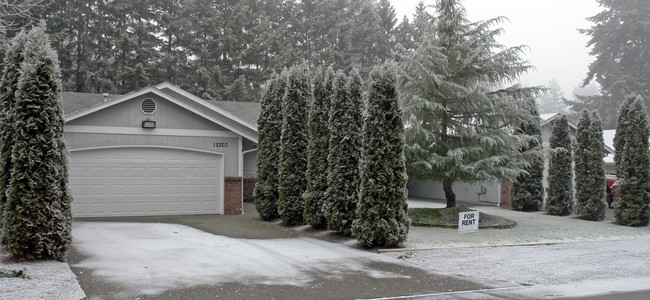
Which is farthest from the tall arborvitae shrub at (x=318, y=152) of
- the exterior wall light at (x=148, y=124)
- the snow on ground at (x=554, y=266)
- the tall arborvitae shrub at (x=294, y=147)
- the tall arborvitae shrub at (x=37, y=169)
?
the tall arborvitae shrub at (x=37, y=169)

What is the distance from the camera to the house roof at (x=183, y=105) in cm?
1479

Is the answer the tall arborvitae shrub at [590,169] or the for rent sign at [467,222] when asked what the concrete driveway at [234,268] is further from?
the tall arborvitae shrub at [590,169]

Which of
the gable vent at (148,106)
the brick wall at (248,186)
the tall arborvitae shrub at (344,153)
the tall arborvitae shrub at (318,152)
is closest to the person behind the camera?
the tall arborvitae shrub at (344,153)

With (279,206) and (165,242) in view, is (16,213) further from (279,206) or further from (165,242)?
(279,206)

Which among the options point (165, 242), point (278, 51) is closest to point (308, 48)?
point (278, 51)

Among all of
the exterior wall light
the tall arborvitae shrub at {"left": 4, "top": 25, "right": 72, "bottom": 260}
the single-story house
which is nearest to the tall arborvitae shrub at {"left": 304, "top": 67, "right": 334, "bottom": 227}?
the single-story house

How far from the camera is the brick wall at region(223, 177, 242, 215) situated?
16.2 meters

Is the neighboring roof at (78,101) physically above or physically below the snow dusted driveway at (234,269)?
above

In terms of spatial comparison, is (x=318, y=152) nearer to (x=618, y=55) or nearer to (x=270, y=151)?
(x=270, y=151)

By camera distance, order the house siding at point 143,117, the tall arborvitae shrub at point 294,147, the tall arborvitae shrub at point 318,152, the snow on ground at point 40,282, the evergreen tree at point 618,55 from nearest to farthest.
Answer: the snow on ground at point 40,282 < the tall arborvitae shrub at point 318,152 < the tall arborvitae shrub at point 294,147 < the house siding at point 143,117 < the evergreen tree at point 618,55

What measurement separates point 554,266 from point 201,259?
6.03 m

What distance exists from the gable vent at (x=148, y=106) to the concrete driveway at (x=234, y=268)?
14.4 ft

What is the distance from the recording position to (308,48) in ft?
131

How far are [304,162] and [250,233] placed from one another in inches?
98.9
